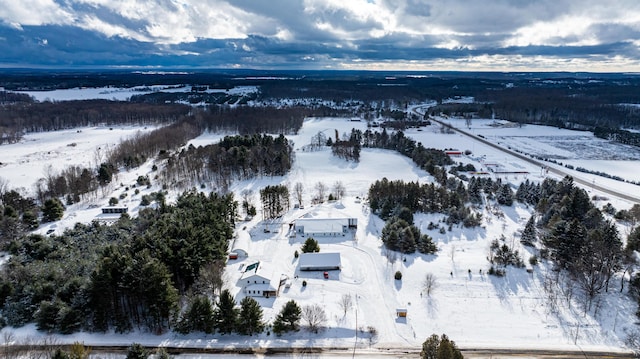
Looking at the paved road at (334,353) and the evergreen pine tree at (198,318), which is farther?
the evergreen pine tree at (198,318)

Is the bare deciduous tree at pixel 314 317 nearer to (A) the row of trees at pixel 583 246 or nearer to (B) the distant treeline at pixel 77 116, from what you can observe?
(A) the row of trees at pixel 583 246

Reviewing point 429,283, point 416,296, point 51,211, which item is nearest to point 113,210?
point 51,211

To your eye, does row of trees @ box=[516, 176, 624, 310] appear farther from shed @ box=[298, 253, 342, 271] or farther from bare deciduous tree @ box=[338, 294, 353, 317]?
shed @ box=[298, 253, 342, 271]

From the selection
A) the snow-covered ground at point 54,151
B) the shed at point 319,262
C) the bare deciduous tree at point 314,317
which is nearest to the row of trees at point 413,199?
the shed at point 319,262

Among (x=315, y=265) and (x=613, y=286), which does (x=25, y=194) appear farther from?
(x=613, y=286)

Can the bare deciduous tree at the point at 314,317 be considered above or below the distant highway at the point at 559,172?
below

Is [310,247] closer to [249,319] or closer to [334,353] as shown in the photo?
[249,319]
